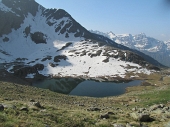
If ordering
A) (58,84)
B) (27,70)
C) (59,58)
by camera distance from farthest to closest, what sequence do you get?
1. (59,58)
2. (27,70)
3. (58,84)

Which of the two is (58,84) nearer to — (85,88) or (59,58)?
(85,88)

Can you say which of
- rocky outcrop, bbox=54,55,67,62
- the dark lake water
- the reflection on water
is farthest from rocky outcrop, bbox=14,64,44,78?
rocky outcrop, bbox=54,55,67,62

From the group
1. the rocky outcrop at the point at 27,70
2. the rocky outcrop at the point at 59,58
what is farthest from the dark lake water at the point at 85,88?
the rocky outcrop at the point at 59,58

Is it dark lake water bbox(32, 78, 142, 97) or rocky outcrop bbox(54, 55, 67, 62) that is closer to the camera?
dark lake water bbox(32, 78, 142, 97)

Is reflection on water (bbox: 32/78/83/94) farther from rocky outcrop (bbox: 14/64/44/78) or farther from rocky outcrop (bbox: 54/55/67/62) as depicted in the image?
rocky outcrop (bbox: 54/55/67/62)

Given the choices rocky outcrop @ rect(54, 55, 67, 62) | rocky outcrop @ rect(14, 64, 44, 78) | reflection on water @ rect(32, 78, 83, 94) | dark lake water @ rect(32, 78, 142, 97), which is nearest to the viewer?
dark lake water @ rect(32, 78, 142, 97)

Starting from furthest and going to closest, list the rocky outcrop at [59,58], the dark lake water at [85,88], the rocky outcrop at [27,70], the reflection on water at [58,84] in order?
the rocky outcrop at [59,58]
the rocky outcrop at [27,70]
the reflection on water at [58,84]
the dark lake water at [85,88]

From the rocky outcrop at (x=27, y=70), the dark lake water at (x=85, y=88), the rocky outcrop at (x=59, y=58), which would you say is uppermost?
the rocky outcrop at (x=59, y=58)

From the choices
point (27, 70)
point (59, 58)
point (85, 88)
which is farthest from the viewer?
point (59, 58)

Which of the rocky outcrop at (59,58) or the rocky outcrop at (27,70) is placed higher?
the rocky outcrop at (59,58)

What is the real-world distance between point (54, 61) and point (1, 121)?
6253 inches

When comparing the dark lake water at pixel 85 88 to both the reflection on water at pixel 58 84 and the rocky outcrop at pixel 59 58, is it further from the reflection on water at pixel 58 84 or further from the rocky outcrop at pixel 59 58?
the rocky outcrop at pixel 59 58

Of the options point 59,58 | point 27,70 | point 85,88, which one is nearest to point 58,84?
point 85,88

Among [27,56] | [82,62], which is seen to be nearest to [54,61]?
[82,62]
